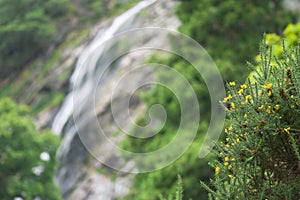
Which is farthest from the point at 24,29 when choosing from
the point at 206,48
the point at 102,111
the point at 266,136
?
the point at 266,136

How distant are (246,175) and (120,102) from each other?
11.9 meters

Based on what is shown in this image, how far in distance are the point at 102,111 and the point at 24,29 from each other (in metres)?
8.18

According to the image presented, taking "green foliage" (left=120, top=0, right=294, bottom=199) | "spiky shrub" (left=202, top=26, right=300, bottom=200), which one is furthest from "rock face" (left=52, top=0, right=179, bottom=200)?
"spiky shrub" (left=202, top=26, right=300, bottom=200)

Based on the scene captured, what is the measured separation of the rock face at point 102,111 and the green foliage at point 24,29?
17.9 ft

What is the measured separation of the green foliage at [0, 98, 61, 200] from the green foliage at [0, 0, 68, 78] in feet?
30.2

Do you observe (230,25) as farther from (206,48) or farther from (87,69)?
(87,69)

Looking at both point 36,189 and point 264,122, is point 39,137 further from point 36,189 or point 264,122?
point 264,122

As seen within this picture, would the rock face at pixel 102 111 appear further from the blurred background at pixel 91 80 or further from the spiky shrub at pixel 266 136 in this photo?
the spiky shrub at pixel 266 136

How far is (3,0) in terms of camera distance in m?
22.2

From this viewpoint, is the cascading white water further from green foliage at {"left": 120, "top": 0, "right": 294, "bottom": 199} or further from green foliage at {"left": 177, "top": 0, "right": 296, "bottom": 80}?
green foliage at {"left": 177, "top": 0, "right": 296, "bottom": 80}

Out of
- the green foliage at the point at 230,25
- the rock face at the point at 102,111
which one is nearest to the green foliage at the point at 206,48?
the green foliage at the point at 230,25

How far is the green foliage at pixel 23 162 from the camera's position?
39.9 feet

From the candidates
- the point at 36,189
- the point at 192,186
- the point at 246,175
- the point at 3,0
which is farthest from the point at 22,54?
the point at 246,175

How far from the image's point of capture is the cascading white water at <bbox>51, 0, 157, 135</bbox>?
51.7 feet
